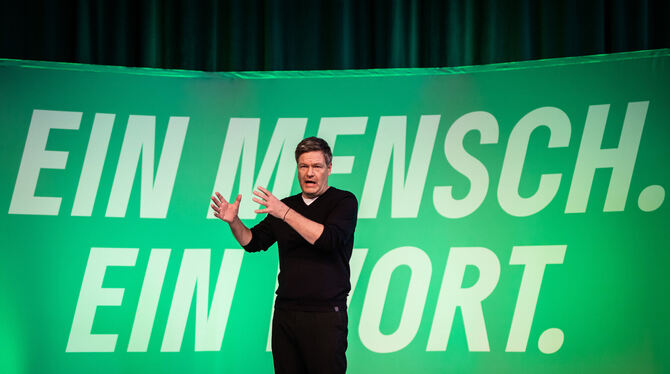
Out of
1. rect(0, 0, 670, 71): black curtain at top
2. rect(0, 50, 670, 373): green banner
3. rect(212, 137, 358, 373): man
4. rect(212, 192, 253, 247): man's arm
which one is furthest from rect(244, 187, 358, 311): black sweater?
rect(0, 0, 670, 71): black curtain at top

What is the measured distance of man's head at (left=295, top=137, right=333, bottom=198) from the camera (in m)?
2.12

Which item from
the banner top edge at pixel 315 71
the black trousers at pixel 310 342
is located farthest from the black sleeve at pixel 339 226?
the banner top edge at pixel 315 71

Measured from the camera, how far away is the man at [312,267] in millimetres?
2014

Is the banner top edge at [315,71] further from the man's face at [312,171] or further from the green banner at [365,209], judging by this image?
the man's face at [312,171]

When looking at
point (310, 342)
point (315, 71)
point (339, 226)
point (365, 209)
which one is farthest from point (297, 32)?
point (310, 342)

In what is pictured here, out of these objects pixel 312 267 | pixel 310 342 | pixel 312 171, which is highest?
pixel 312 171

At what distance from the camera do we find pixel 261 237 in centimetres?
233

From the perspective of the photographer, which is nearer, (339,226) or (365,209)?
(339,226)

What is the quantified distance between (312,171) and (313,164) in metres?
0.02

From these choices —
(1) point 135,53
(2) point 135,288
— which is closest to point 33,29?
(1) point 135,53

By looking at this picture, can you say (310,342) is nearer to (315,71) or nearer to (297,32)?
(315,71)

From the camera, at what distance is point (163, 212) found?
347cm

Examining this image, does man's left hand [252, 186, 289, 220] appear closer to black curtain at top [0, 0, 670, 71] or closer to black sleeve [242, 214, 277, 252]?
black sleeve [242, 214, 277, 252]

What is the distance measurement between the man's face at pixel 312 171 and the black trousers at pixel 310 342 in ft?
1.34
